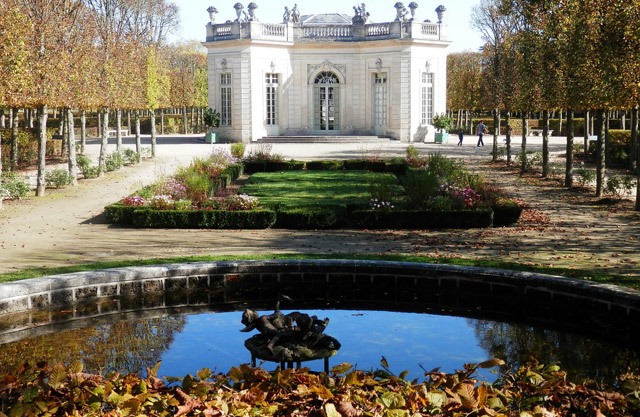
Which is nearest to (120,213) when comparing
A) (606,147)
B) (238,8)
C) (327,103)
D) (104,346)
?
(104,346)

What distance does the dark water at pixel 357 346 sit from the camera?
7492 millimetres

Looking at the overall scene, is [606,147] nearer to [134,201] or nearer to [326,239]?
[326,239]

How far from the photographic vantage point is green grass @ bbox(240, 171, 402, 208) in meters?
18.4

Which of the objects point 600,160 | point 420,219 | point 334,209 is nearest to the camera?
point 420,219

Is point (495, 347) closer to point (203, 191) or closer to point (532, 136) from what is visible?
point (203, 191)

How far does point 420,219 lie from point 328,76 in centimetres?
2724

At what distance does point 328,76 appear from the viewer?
41.4 metres

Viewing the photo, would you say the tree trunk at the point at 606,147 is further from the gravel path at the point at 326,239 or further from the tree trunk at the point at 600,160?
the gravel path at the point at 326,239

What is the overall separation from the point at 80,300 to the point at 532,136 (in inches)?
1633

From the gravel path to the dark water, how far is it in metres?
2.90

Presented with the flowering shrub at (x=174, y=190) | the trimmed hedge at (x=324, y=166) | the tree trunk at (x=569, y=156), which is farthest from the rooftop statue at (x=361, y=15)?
the flowering shrub at (x=174, y=190)

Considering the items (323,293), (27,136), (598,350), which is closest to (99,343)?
(323,293)

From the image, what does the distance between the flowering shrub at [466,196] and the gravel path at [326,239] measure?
0.96 metres

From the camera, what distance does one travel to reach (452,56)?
55.1 metres
